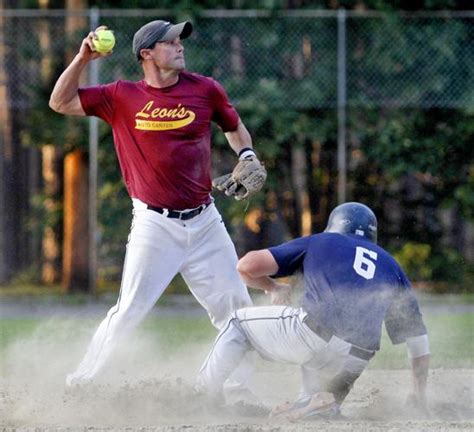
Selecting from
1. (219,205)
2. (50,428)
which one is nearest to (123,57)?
(219,205)

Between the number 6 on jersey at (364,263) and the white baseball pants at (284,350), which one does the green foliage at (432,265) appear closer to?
the white baseball pants at (284,350)

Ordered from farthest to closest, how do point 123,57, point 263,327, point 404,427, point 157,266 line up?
point 123,57 → point 157,266 → point 263,327 → point 404,427

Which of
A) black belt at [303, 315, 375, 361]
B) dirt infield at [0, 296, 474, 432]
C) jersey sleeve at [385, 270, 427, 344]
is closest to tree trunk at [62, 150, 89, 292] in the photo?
dirt infield at [0, 296, 474, 432]

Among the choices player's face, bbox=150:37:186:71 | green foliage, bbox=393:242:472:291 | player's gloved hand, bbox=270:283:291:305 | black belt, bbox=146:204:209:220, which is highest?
player's face, bbox=150:37:186:71

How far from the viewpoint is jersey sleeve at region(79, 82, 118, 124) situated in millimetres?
7754

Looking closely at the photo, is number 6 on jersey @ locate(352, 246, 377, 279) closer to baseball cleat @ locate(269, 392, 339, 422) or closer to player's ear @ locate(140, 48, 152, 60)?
baseball cleat @ locate(269, 392, 339, 422)

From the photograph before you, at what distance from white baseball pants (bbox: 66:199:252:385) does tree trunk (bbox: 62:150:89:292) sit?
839cm

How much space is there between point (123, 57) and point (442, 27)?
148 inches

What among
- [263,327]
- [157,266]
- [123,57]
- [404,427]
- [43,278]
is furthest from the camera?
[43,278]

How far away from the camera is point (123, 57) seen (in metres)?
15.4

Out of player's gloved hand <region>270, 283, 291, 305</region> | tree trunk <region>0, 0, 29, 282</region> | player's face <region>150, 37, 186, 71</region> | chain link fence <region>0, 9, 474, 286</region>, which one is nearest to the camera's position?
player's gloved hand <region>270, 283, 291, 305</region>

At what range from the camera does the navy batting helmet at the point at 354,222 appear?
6996mm

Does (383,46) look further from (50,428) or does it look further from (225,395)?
(50,428)

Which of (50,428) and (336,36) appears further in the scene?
(336,36)
